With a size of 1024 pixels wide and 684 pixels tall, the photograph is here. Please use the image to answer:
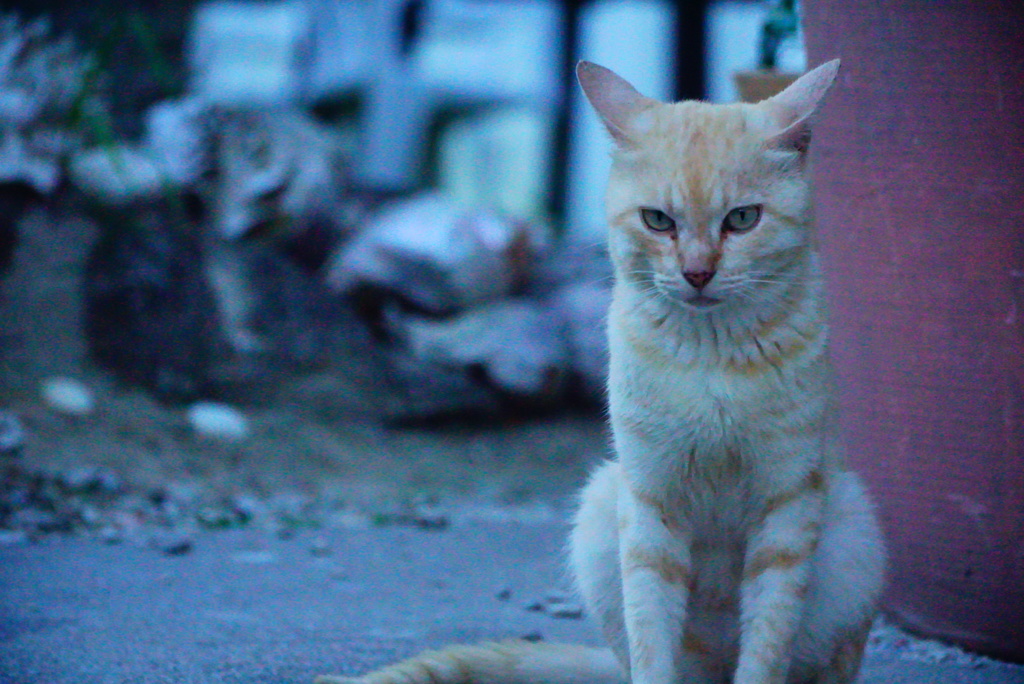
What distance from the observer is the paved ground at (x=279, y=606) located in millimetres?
2377

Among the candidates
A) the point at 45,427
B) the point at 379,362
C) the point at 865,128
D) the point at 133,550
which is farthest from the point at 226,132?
the point at 865,128

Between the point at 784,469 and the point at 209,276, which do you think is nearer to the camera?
the point at 784,469

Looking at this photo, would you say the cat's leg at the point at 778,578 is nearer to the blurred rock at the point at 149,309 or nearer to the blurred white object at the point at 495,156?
the blurred rock at the point at 149,309

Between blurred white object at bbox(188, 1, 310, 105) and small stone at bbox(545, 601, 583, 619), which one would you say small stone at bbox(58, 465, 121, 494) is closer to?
small stone at bbox(545, 601, 583, 619)

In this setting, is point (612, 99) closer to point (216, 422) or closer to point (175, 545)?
point (175, 545)

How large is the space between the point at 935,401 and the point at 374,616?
4.57 ft

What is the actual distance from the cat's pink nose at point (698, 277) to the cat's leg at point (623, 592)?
43 centimetres

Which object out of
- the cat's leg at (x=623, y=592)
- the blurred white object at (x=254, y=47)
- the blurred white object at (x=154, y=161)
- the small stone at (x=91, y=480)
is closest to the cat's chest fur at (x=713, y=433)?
the cat's leg at (x=623, y=592)

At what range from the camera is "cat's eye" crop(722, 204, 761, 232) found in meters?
2.00

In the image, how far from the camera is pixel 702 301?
1.99 meters

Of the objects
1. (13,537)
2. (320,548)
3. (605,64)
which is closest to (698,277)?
(320,548)

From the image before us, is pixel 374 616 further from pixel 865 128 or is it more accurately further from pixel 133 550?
pixel 865 128

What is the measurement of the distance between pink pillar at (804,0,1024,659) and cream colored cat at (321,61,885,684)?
39 cm

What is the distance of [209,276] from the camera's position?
4.58 metres
